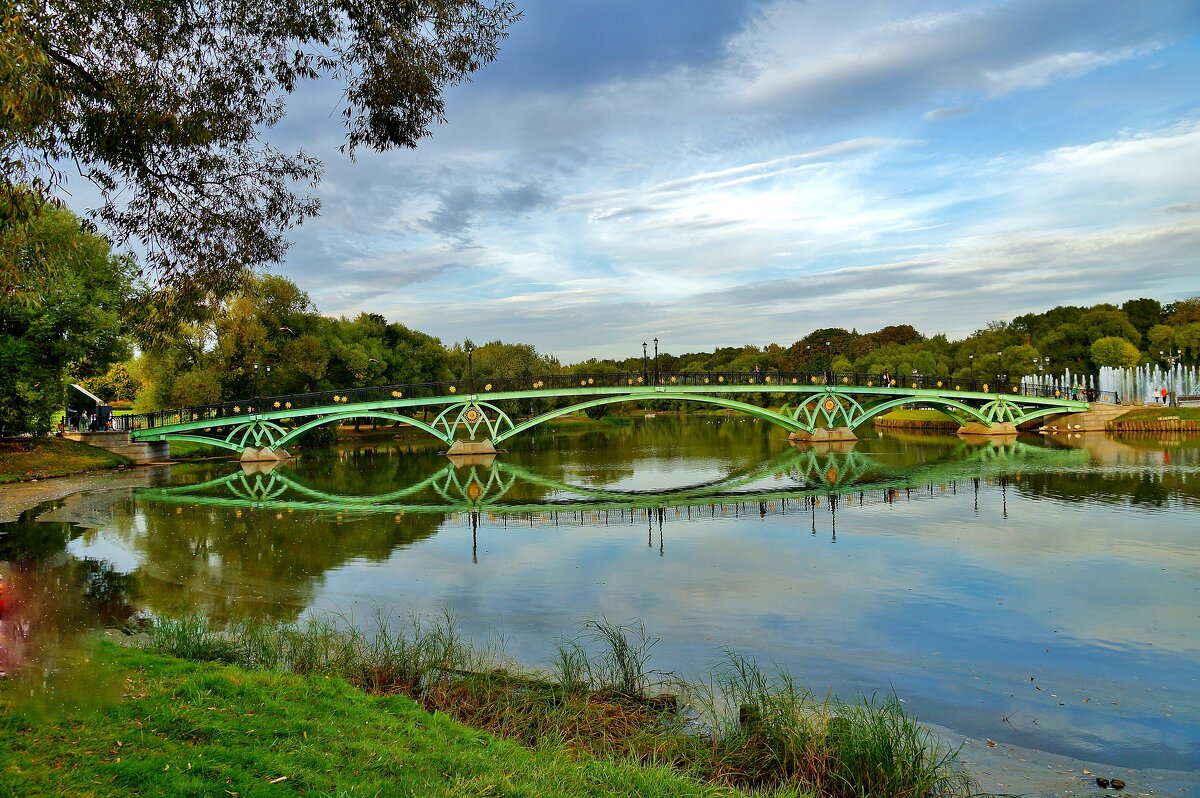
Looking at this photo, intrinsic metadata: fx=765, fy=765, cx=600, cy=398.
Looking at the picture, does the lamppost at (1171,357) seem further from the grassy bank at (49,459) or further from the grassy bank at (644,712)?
the grassy bank at (49,459)

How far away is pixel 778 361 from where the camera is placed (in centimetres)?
12206

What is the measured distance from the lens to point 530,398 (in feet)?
160

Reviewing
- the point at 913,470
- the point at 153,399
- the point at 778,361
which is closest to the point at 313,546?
the point at 913,470

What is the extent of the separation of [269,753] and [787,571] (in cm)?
1108

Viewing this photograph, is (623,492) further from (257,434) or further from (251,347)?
(251,347)

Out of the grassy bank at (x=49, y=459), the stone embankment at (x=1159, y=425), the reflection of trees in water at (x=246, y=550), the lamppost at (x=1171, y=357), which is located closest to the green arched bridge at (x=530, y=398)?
the stone embankment at (x=1159, y=425)

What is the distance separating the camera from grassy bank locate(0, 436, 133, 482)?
100ft

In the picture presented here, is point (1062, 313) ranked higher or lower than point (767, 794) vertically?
higher

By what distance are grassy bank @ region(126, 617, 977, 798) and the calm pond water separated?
3.59ft

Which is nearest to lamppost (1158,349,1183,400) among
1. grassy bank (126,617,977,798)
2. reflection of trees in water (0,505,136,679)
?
grassy bank (126,617,977,798)

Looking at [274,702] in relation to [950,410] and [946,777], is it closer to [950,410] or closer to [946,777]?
[946,777]

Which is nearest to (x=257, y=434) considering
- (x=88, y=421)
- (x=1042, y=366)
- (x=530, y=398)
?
(x=88, y=421)

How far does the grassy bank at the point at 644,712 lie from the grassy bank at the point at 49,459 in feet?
90.6

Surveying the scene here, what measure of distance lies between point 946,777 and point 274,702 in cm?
538
